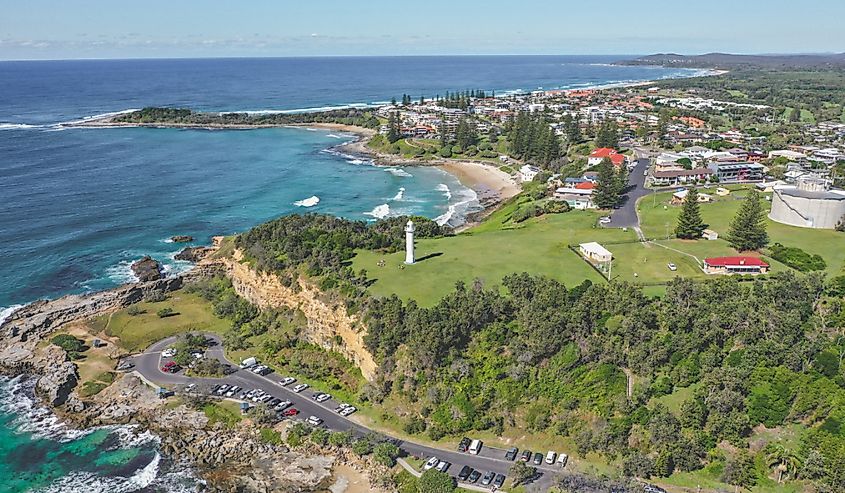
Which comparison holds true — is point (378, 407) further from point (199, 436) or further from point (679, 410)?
point (679, 410)

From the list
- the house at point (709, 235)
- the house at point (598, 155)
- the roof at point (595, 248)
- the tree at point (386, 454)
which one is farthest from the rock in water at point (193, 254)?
the house at point (598, 155)

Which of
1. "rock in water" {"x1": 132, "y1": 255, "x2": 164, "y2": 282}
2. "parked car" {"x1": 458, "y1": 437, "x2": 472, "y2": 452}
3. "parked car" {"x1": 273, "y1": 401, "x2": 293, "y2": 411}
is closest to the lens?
"parked car" {"x1": 458, "y1": 437, "x2": 472, "y2": 452}

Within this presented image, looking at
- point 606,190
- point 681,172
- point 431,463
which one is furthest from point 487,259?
point 681,172

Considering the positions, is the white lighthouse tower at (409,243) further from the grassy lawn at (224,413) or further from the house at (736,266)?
the house at (736,266)

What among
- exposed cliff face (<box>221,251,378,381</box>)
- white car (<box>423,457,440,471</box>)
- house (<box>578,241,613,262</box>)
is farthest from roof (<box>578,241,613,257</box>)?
white car (<box>423,457,440,471</box>)

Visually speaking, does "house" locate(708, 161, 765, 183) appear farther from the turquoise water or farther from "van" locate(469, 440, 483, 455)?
the turquoise water

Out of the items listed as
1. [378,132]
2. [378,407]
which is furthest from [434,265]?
[378,132]
